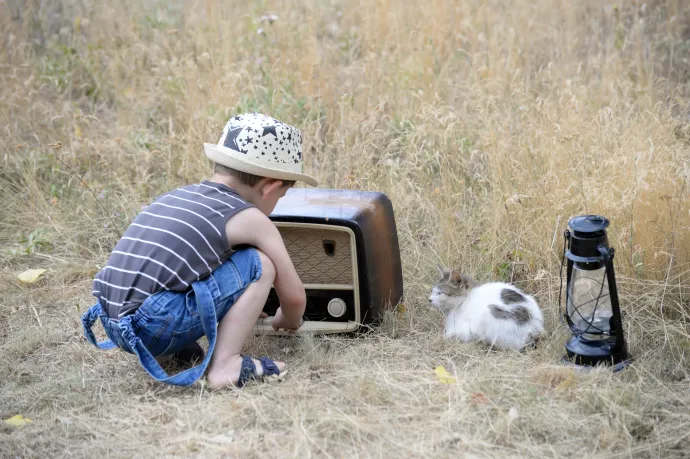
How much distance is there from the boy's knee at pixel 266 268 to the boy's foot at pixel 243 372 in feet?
1.00

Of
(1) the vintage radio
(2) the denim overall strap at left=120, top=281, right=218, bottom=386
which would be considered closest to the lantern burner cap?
(1) the vintage radio

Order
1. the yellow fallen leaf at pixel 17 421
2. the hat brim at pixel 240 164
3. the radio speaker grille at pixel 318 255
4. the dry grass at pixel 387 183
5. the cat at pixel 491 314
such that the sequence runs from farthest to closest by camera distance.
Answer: the radio speaker grille at pixel 318 255 → the cat at pixel 491 314 → the hat brim at pixel 240 164 → the yellow fallen leaf at pixel 17 421 → the dry grass at pixel 387 183

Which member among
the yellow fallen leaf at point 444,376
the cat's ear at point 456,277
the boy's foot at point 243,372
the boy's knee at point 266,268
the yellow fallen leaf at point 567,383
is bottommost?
the yellow fallen leaf at point 444,376

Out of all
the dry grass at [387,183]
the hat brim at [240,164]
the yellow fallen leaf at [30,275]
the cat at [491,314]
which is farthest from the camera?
the yellow fallen leaf at [30,275]

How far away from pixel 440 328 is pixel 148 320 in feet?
4.14

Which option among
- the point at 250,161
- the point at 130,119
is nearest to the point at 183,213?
the point at 250,161

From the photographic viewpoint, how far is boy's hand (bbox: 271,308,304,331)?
283 cm

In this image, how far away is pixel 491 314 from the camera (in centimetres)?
282

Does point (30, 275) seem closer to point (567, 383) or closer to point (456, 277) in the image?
point (456, 277)

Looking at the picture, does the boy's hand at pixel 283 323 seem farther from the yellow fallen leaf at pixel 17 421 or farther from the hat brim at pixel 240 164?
the yellow fallen leaf at pixel 17 421

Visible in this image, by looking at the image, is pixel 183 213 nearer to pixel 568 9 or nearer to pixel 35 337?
pixel 35 337

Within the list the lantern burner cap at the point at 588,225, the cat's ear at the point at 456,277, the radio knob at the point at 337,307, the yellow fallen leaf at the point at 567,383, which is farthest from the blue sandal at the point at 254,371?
the lantern burner cap at the point at 588,225

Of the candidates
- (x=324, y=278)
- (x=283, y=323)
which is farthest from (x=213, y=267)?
(x=324, y=278)

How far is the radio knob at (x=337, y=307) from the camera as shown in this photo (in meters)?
2.97
